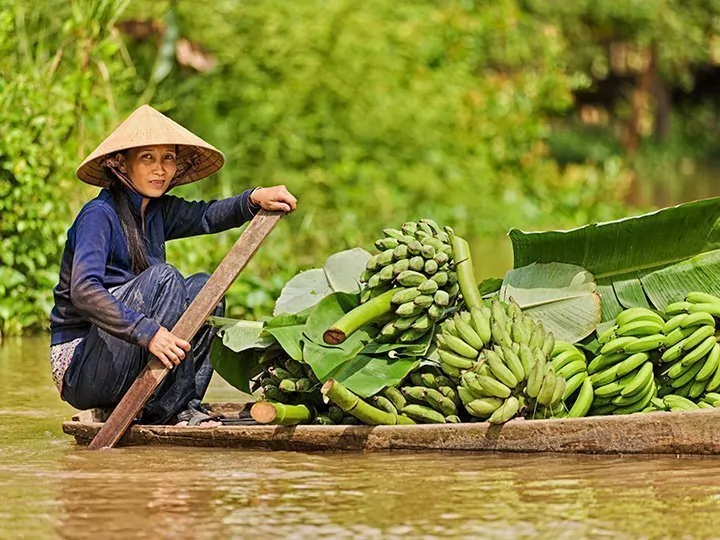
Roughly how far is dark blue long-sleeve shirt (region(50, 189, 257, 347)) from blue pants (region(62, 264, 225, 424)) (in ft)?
0.35

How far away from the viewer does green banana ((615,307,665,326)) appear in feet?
16.6

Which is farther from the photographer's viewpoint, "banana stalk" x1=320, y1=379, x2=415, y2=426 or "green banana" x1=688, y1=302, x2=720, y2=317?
"green banana" x1=688, y1=302, x2=720, y2=317

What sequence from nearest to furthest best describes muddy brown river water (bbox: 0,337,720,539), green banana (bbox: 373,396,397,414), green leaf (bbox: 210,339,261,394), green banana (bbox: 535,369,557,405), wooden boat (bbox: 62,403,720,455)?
muddy brown river water (bbox: 0,337,720,539) → wooden boat (bbox: 62,403,720,455) → green banana (bbox: 535,369,557,405) → green banana (bbox: 373,396,397,414) → green leaf (bbox: 210,339,261,394)

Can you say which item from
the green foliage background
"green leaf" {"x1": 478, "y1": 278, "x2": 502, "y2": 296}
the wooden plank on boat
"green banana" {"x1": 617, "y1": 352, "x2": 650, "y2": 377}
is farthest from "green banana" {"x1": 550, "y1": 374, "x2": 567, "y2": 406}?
the green foliage background

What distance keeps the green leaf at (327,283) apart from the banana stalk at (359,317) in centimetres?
28

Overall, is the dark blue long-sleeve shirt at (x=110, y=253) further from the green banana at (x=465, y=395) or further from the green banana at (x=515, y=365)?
the green banana at (x=515, y=365)

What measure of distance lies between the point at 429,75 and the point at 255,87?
3557 millimetres

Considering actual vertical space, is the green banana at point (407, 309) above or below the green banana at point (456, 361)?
above

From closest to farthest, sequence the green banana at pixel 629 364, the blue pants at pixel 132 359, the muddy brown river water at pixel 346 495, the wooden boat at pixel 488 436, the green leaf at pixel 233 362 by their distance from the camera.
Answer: the muddy brown river water at pixel 346 495 < the wooden boat at pixel 488 436 < the green banana at pixel 629 364 < the blue pants at pixel 132 359 < the green leaf at pixel 233 362

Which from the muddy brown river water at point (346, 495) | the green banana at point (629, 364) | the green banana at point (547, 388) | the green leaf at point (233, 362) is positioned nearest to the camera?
the muddy brown river water at point (346, 495)

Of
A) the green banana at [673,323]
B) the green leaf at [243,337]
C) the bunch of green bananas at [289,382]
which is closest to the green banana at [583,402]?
the green banana at [673,323]

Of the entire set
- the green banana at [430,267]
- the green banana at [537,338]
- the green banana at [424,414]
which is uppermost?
the green banana at [430,267]

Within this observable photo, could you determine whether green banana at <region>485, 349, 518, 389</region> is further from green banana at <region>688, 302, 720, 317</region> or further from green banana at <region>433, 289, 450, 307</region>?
green banana at <region>688, 302, 720, 317</region>

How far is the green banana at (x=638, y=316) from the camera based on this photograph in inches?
199
